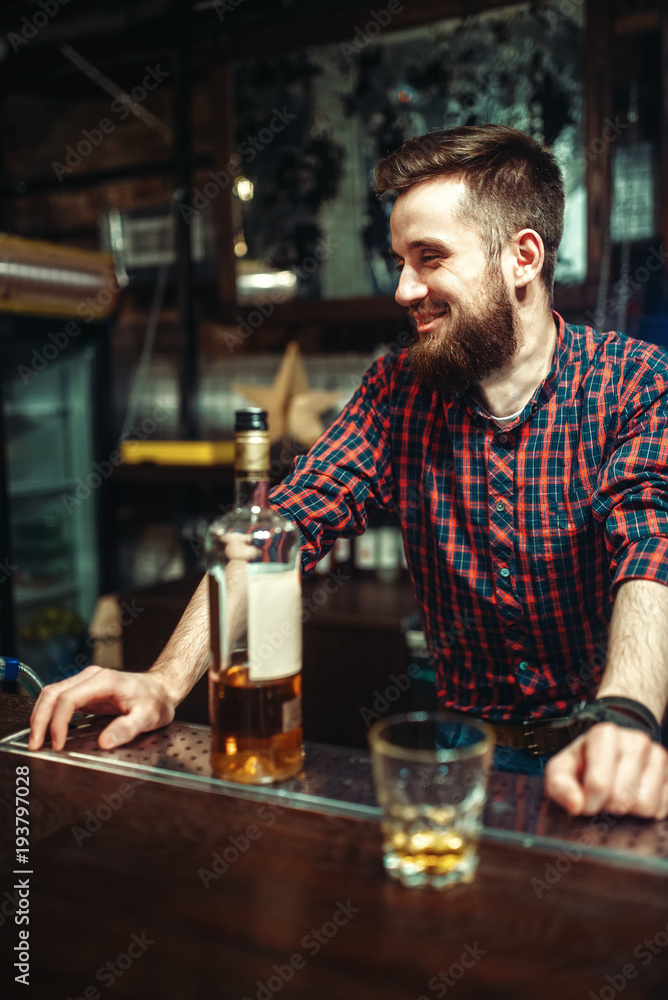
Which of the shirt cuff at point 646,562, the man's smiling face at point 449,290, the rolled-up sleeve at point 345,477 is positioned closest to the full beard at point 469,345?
the man's smiling face at point 449,290

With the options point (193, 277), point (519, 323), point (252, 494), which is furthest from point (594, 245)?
point (252, 494)

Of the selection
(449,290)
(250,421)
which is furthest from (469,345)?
(250,421)

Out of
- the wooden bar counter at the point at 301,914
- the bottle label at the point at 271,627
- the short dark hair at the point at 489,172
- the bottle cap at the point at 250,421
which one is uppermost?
the short dark hair at the point at 489,172

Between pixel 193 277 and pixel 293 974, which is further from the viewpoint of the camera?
pixel 193 277

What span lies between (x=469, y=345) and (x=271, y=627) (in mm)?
740

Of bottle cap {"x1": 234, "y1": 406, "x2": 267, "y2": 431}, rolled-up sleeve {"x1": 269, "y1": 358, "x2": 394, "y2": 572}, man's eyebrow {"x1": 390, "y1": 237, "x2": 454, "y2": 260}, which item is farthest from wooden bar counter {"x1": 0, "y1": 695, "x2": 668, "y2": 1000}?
man's eyebrow {"x1": 390, "y1": 237, "x2": 454, "y2": 260}

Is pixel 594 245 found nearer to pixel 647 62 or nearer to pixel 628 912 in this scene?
pixel 647 62

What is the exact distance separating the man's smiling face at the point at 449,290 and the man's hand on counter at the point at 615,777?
2.53ft

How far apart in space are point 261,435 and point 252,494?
0.09m

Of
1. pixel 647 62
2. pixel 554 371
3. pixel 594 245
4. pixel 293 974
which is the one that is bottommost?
pixel 293 974

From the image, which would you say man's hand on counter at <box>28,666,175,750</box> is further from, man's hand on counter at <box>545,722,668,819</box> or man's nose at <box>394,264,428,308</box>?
man's nose at <box>394,264,428,308</box>

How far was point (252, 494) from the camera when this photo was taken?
88 centimetres

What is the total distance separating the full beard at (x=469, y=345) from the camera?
141 cm

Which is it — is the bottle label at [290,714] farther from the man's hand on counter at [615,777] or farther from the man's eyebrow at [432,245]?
the man's eyebrow at [432,245]
